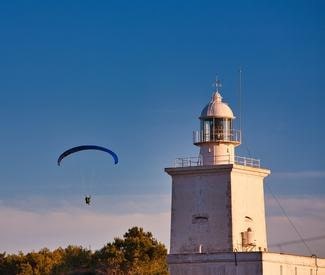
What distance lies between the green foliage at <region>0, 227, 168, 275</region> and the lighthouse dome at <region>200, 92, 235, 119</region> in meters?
13.5

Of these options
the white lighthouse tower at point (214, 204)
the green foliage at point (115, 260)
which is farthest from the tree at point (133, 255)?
the white lighthouse tower at point (214, 204)

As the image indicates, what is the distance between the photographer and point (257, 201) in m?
60.8

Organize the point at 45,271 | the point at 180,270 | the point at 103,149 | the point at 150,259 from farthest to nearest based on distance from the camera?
the point at 45,271 → the point at 150,259 → the point at 180,270 → the point at 103,149

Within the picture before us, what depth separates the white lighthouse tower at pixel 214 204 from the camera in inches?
2297

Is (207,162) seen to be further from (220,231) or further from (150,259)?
(150,259)

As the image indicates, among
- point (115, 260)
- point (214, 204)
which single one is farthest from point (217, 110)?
point (115, 260)

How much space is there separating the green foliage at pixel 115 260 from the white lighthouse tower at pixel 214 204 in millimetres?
10729

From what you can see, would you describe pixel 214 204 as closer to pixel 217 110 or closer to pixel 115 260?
pixel 217 110

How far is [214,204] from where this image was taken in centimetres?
5909

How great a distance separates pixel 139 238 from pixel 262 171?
16.7 metres

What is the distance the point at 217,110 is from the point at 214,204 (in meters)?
4.30

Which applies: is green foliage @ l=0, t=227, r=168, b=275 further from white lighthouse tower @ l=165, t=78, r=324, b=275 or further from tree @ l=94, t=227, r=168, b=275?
white lighthouse tower @ l=165, t=78, r=324, b=275

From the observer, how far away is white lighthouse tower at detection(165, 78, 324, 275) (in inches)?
2297

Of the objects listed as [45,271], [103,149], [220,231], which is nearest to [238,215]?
[220,231]
